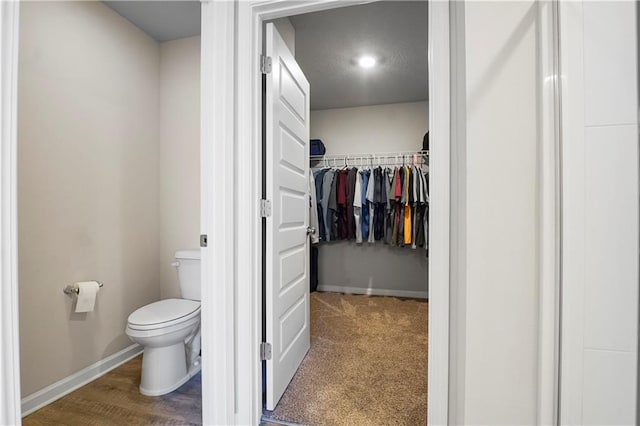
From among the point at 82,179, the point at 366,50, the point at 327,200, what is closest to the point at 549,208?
the point at 366,50

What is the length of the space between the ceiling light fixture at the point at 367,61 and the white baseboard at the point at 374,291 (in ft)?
8.19

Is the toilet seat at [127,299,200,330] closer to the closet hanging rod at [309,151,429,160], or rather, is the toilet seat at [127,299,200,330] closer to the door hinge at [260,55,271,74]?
the door hinge at [260,55,271,74]

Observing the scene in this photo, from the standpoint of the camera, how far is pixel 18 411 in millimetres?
848

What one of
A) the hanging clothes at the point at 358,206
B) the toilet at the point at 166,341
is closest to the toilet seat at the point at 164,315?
the toilet at the point at 166,341

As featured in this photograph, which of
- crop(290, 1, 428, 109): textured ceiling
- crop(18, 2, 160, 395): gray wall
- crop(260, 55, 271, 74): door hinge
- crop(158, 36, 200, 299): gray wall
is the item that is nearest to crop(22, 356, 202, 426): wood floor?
crop(18, 2, 160, 395): gray wall

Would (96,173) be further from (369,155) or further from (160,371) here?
(369,155)

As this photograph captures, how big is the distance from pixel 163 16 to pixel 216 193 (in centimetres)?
158

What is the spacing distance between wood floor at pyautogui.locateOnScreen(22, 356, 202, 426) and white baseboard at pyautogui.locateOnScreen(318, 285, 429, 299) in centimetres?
222

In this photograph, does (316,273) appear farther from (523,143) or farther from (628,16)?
(628,16)

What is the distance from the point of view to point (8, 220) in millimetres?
827

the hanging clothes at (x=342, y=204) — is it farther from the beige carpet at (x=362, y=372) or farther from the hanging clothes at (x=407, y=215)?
the beige carpet at (x=362, y=372)

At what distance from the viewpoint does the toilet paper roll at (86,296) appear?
167 centimetres

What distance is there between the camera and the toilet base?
164cm

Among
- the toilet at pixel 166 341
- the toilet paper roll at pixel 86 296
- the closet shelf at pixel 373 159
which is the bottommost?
the toilet at pixel 166 341
